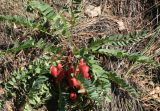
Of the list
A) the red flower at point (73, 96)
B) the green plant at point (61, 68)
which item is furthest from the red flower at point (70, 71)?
the red flower at point (73, 96)

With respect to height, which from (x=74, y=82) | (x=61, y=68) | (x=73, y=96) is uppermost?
(x=61, y=68)

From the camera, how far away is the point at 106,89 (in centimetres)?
328

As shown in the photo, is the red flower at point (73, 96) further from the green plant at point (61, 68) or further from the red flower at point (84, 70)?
the red flower at point (84, 70)

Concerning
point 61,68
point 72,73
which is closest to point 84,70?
point 72,73

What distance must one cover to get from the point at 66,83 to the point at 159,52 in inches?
34.3

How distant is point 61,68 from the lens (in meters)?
3.42

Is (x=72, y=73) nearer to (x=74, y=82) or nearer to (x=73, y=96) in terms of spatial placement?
(x=74, y=82)

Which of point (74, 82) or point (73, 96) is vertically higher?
point (74, 82)

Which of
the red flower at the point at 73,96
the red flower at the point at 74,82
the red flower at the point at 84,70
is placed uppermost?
the red flower at the point at 84,70

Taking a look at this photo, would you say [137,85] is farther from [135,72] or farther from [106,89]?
[106,89]

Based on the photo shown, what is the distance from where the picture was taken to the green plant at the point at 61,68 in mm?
3354

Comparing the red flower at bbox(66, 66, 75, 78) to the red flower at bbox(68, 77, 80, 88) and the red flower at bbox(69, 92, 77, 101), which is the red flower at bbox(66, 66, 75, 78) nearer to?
the red flower at bbox(68, 77, 80, 88)

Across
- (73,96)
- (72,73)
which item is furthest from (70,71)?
(73,96)

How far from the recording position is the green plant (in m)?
3.35
